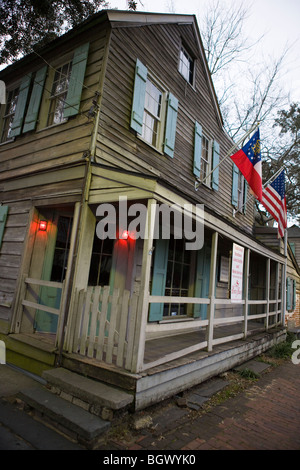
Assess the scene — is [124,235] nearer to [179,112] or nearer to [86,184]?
[86,184]

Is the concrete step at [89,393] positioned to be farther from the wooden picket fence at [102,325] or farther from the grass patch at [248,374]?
the grass patch at [248,374]

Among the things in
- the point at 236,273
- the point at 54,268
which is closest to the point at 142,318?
the point at 54,268

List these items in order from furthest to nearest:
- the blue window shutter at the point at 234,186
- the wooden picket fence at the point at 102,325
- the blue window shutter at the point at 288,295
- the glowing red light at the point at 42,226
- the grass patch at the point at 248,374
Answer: the blue window shutter at the point at 288,295 → the blue window shutter at the point at 234,186 → the grass patch at the point at 248,374 → the glowing red light at the point at 42,226 → the wooden picket fence at the point at 102,325

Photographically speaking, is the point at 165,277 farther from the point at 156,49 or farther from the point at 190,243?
the point at 156,49

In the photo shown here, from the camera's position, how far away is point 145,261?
3.42m

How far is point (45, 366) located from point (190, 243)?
4173 mm

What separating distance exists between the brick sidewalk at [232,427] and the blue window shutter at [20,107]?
611cm

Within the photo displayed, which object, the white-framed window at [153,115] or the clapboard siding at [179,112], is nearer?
the clapboard siding at [179,112]

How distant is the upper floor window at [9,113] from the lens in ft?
22.5

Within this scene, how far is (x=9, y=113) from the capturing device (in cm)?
693

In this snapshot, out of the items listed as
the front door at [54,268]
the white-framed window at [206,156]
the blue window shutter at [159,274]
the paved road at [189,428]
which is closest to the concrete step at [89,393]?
the paved road at [189,428]

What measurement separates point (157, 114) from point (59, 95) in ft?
7.30

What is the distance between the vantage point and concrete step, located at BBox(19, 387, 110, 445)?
2646 millimetres

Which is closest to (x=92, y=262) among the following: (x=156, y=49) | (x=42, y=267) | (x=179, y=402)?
(x=42, y=267)
